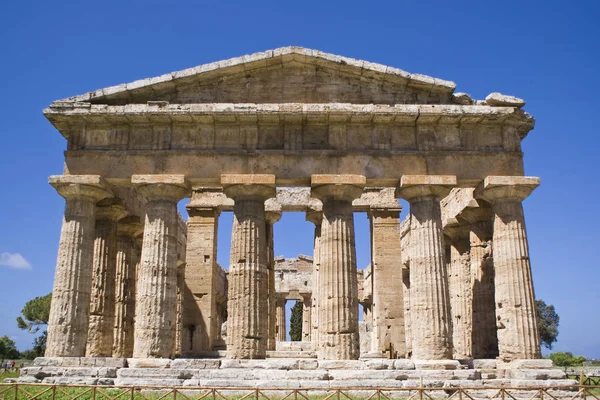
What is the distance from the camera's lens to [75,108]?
2052cm

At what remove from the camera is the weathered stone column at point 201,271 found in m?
26.1

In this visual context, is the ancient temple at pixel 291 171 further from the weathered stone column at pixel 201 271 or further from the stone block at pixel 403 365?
the weathered stone column at pixel 201 271

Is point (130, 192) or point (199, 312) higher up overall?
point (130, 192)

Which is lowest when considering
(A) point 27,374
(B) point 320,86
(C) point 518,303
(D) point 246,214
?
(A) point 27,374

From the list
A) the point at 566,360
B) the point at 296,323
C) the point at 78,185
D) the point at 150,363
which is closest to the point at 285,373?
the point at 150,363

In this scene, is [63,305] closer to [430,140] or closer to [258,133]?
[258,133]

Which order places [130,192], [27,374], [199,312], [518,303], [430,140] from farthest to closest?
[199,312], [130,192], [430,140], [518,303], [27,374]

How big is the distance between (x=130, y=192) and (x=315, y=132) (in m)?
8.01

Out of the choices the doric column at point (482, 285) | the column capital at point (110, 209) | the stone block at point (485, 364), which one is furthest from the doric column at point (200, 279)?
the stone block at point (485, 364)

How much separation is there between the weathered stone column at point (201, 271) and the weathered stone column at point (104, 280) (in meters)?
3.84

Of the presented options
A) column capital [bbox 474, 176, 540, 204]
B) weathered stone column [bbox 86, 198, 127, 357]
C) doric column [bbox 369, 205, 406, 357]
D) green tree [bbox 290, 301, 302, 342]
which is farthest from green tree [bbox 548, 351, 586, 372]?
weathered stone column [bbox 86, 198, 127, 357]

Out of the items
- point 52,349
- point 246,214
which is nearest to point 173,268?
point 246,214

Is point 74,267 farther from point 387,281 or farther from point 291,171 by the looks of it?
point 387,281

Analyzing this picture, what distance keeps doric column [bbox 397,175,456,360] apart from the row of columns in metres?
0.03
